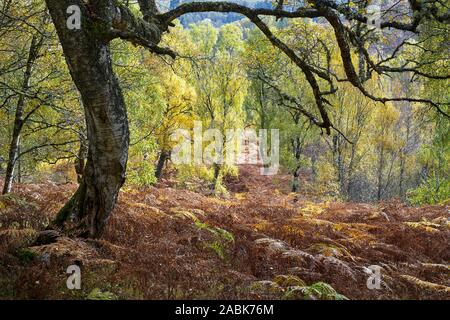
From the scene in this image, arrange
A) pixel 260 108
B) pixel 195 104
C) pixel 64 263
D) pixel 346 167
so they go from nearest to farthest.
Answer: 1. pixel 64 263
2. pixel 195 104
3. pixel 260 108
4. pixel 346 167

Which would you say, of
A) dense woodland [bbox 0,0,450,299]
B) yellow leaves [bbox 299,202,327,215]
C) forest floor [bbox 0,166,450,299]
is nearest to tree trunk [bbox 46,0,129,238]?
dense woodland [bbox 0,0,450,299]

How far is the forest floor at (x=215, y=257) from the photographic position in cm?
409

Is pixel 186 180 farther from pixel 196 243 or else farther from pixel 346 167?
pixel 196 243

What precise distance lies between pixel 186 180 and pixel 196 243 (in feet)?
49.8

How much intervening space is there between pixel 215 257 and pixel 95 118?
253cm

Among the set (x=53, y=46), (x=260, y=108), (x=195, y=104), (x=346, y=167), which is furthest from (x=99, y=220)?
(x=346, y=167)

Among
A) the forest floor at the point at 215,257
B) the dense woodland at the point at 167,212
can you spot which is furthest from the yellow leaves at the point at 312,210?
the forest floor at the point at 215,257

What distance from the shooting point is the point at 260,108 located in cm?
2412

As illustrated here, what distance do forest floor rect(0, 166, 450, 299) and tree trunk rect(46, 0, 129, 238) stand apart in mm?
379

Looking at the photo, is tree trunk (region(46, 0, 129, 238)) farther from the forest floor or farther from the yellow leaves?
the yellow leaves

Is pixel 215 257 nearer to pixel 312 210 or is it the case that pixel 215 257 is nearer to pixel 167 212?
pixel 167 212

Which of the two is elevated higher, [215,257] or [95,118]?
[95,118]

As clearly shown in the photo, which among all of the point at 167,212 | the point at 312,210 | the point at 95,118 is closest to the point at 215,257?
the point at 95,118

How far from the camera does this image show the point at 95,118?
4.41 m
